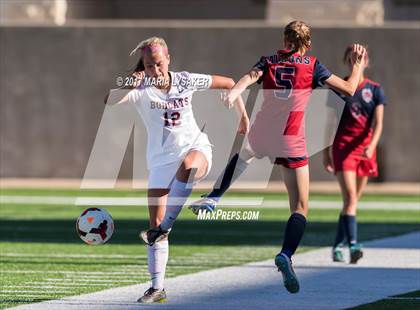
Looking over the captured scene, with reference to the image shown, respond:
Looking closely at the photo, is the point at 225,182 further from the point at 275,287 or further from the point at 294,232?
the point at 275,287

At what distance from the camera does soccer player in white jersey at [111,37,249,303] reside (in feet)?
35.9

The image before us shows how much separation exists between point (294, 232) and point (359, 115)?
14.4 ft

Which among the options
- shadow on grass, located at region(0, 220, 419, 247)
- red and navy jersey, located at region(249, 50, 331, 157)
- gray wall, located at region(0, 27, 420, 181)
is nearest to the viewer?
red and navy jersey, located at region(249, 50, 331, 157)

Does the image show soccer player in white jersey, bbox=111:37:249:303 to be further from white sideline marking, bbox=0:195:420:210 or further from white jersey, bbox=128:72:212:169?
white sideline marking, bbox=0:195:420:210

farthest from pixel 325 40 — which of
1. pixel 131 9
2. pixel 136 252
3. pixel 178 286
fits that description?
pixel 178 286

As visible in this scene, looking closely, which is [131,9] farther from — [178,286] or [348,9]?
[178,286]

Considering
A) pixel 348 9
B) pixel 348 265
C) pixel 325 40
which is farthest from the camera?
pixel 348 9

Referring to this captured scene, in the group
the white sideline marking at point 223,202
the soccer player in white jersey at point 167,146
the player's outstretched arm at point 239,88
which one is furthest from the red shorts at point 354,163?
the white sideline marking at point 223,202

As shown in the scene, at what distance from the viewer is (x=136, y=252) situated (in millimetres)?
16062

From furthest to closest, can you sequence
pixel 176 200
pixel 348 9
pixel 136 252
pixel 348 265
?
pixel 348 9, pixel 136 252, pixel 348 265, pixel 176 200

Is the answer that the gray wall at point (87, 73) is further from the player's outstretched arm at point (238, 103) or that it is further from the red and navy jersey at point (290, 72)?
the red and navy jersey at point (290, 72)

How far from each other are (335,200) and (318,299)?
15.9 meters

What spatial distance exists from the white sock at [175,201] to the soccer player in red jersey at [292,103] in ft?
0.49

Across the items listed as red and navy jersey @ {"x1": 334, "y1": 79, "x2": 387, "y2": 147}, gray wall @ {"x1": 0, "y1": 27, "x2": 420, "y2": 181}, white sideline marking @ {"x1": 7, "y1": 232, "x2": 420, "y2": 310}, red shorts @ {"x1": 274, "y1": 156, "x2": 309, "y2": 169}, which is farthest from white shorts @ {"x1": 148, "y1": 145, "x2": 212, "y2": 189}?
gray wall @ {"x1": 0, "y1": 27, "x2": 420, "y2": 181}
